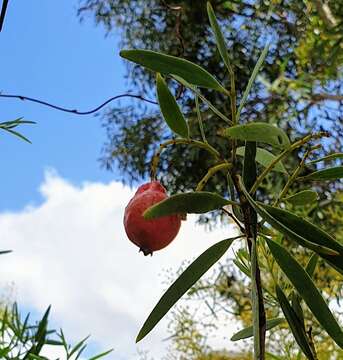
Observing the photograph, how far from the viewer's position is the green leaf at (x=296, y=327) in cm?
36

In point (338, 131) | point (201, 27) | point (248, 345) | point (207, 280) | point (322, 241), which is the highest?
point (201, 27)

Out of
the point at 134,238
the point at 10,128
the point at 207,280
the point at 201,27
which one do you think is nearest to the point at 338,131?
the point at 207,280

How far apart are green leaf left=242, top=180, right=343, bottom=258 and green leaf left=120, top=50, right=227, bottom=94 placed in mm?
71

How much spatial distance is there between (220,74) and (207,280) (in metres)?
3.30

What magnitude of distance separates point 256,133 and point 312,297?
8cm

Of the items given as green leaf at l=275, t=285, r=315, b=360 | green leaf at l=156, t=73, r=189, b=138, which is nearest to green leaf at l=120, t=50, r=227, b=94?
green leaf at l=156, t=73, r=189, b=138

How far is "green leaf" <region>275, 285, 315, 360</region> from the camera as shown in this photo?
14.0 inches

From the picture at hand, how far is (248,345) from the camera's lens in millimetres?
1454

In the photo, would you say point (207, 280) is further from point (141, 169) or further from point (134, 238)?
point (141, 169)

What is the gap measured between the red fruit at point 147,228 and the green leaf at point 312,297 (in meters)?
0.07

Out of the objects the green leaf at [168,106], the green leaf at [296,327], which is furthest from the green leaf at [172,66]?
the green leaf at [296,327]

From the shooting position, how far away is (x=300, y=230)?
31cm

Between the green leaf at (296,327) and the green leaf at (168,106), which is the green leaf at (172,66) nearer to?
the green leaf at (168,106)

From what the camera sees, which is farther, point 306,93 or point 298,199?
point 306,93
